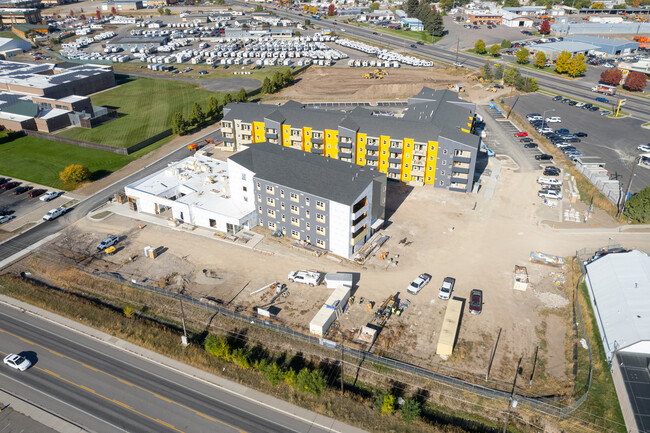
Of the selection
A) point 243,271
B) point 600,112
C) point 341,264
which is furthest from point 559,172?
point 243,271

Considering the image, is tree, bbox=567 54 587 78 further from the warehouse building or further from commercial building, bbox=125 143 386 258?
commercial building, bbox=125 143 386 258

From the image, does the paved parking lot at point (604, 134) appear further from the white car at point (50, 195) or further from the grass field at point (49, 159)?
the white car at point (50, 195)

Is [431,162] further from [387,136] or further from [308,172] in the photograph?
[308,172]

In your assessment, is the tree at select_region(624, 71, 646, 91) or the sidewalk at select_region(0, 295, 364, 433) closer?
the sidewalk at select_region(0, 295, 364, 433)

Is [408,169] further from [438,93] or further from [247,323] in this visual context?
[247,323]

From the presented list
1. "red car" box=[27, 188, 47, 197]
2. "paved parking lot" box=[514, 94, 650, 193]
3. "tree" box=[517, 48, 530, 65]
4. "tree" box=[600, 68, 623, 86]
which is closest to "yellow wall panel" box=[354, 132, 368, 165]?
"paved parking lot" box=[514, 94, 650, 193]

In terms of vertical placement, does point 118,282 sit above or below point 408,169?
below
